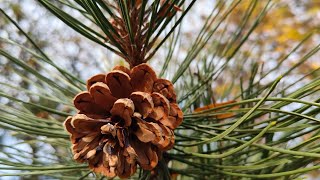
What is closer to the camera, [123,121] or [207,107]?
[123,121]

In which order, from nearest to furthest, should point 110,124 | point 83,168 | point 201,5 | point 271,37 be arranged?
point 110,124 → point 83,168 → point 271,37 → point 201,5

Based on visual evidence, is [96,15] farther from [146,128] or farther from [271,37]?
[271,37]

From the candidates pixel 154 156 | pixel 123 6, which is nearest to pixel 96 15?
pixel 123 6

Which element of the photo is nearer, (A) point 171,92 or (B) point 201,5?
(A) point 171,92
